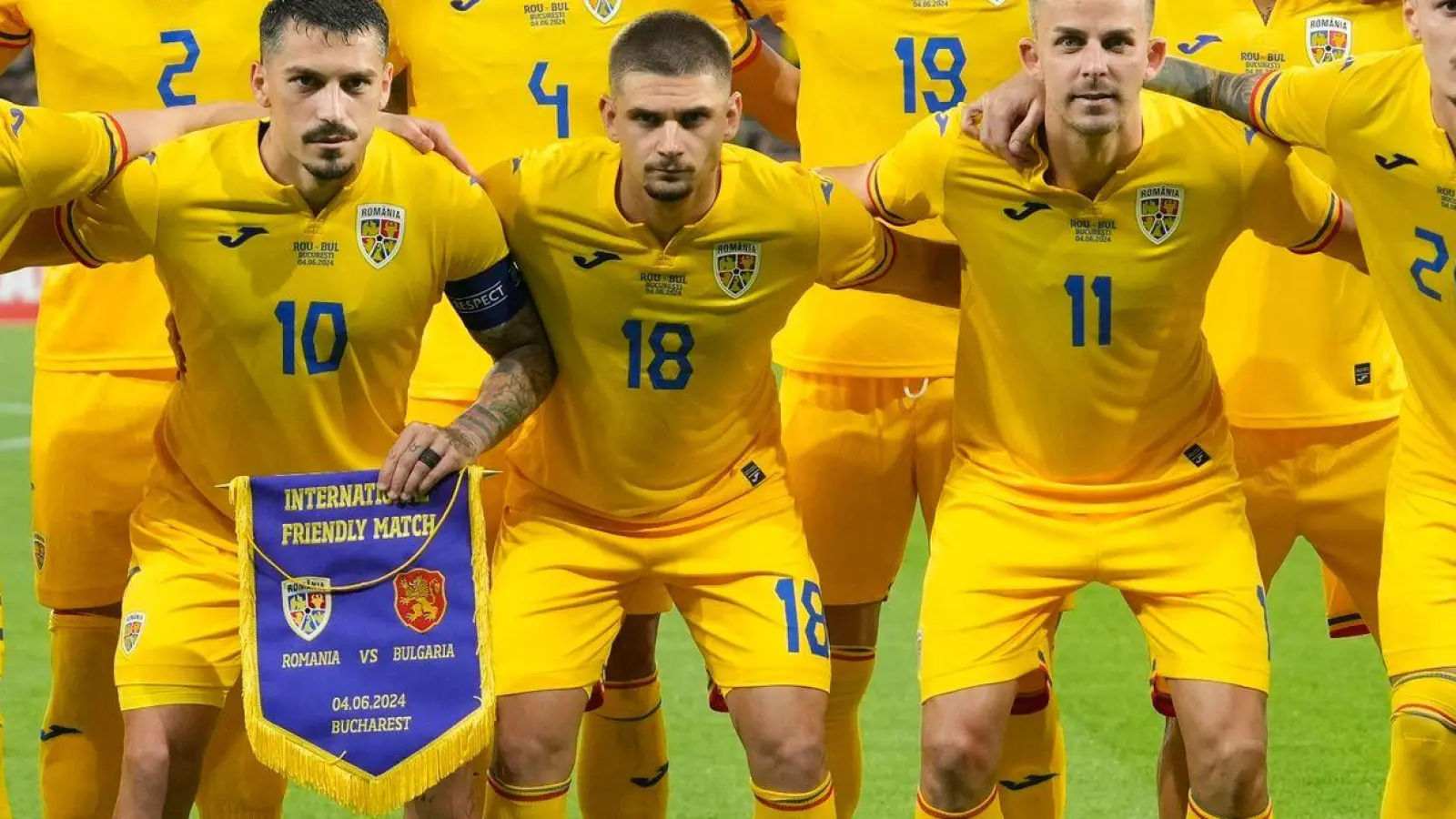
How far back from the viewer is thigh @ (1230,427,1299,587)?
19.2 feet

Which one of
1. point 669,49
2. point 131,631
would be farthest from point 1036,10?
point 131,631

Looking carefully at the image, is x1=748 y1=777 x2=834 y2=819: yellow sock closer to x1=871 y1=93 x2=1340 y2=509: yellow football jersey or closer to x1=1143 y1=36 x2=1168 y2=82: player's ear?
x1=871 y1=93 x2=1340 y2=509: yellow football jersey

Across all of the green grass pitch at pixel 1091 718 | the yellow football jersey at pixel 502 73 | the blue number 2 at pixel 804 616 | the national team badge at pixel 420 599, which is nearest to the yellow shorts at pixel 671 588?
the blue number 2 at pixel 804 616

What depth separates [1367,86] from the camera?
16.6 ft

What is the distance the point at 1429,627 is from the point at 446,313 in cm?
277

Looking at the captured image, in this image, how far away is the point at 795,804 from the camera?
5195 millimetres

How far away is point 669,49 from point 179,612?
1.82 meters

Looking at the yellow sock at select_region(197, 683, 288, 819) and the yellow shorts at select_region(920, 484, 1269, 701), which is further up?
the yellow shorts at select_region(920, 484, 1269, 701)

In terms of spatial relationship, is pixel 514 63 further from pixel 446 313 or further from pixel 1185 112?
pixel 1185 112

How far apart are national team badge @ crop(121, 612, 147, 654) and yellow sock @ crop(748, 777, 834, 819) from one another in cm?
154

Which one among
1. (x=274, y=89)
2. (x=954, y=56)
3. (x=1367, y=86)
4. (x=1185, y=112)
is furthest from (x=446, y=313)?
(x=1367, y=86)

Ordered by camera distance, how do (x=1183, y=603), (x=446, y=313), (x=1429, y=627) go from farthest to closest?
(x=446, y=313)
(x=1183, y=603)
(x=1429, y=627)

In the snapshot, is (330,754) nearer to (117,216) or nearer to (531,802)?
(531,802)

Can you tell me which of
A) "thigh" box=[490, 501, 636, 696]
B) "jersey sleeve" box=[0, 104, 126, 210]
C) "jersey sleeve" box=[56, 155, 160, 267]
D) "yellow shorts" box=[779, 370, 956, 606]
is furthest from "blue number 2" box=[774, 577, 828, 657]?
"jersey sleeve" box=[0, 104, 126, 210]
